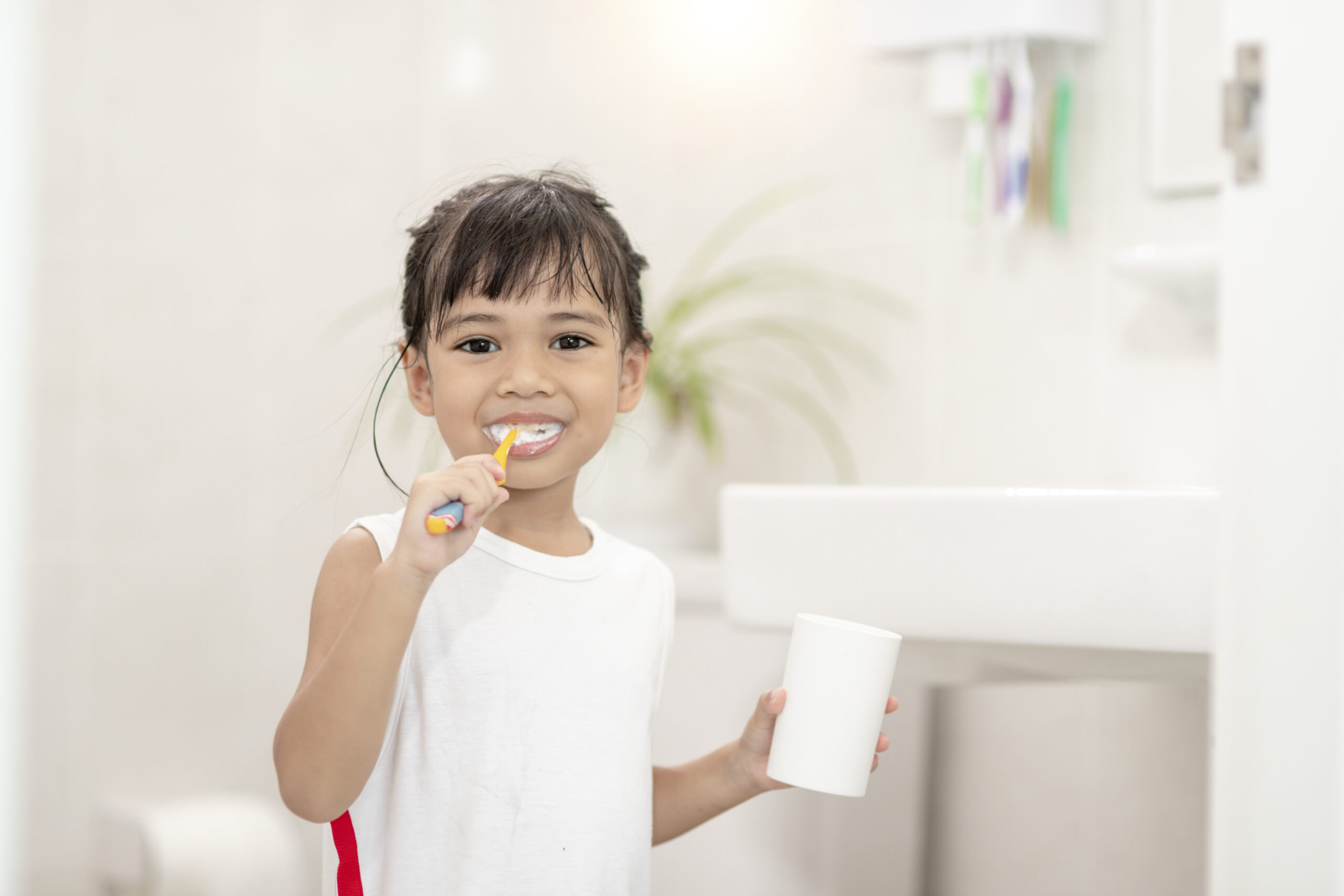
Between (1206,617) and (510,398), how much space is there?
40cm

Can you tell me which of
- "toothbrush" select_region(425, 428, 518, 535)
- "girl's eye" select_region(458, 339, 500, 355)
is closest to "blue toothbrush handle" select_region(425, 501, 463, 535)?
"toothbrush" select_region(425, 428, 518, 535)

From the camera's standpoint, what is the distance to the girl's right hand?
21.7 inches

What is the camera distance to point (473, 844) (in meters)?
0.62

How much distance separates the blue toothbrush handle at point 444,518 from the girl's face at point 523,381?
87 millimetres

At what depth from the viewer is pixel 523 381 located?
0.63 m

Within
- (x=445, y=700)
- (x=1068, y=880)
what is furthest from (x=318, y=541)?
(x=1068, y=880)

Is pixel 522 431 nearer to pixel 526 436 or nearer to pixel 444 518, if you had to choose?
pixel 526 436

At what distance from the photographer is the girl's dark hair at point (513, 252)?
2.12ft

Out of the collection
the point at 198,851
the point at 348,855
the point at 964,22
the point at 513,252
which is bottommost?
the point at 198,851

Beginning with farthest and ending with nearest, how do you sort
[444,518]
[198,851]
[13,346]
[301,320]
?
[301,320] → [198,851] → [444,518] → [13,346]

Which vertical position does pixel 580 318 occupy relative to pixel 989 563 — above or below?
above

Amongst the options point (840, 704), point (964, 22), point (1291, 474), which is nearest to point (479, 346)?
point (840, 704)

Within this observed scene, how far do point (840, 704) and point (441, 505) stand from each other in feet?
0.78

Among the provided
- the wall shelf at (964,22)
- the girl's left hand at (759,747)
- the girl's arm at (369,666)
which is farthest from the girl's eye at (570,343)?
the wall shelf at (964,22)
